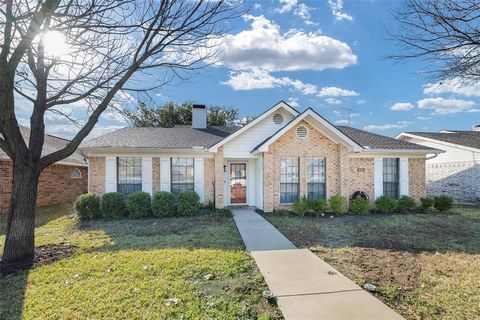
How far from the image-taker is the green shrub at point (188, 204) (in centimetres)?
1162

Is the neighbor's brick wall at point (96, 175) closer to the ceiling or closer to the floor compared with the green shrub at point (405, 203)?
closer to the ceiling

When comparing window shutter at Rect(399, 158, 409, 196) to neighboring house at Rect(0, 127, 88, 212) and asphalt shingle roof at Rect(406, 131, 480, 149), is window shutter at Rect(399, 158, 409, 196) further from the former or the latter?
neighboring house at Rect(0, 127, 88, 212)

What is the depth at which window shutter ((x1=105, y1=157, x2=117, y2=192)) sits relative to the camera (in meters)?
12.6

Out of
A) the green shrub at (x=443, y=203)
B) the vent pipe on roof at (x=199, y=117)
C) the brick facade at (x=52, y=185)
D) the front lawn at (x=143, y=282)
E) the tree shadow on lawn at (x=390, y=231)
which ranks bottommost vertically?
the tree shadow on lawn at (x=390, y=231)

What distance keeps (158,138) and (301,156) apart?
271 inches

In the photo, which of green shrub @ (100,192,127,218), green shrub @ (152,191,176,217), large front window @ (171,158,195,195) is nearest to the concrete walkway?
green shrub @ (152,191,176,217)

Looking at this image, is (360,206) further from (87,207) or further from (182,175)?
(87,207)

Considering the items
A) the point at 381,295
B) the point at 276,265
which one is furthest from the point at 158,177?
the point at 381,295

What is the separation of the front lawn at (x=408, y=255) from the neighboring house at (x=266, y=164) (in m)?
2.09

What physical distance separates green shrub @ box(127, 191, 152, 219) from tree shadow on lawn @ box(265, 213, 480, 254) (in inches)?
189

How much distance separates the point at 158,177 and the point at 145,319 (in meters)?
9.70

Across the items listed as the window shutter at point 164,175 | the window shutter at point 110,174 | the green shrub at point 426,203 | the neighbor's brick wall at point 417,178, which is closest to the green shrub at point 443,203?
the green shrub at point 426,203

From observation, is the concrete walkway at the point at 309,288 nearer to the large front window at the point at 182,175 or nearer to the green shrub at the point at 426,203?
the large front window at the point at 182,175

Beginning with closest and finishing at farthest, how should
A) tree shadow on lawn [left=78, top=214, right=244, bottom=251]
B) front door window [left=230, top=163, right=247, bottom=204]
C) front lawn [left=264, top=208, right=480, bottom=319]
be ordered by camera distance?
front lawn [left=264, top=208, right=480, bottom=319] → tree shadow on lawn [left=78, top=214, right=244, bottom=251] → front door window [left=230, top=163, right=247, bottom=204]
